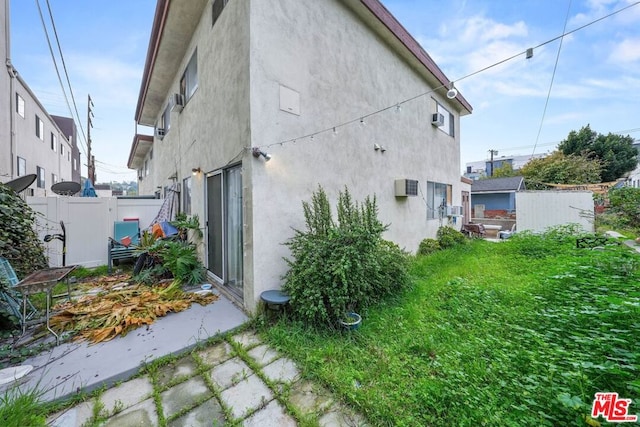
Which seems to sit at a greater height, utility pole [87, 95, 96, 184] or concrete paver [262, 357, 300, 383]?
utility pole [87, 95, 96, 184]

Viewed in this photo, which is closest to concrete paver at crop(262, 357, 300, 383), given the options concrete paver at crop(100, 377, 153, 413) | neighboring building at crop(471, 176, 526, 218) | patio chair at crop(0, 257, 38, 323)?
concrete paver at crop(100, 377, 153, 413)

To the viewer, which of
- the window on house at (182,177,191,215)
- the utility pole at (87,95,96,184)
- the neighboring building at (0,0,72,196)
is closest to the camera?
the window on house at (182,177,191,215)

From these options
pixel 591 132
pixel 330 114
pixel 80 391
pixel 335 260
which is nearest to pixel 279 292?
pixel 335 260

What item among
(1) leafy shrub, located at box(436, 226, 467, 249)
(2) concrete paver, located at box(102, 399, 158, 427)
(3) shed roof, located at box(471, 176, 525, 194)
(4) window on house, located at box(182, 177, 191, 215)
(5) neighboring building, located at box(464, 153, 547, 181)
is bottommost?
(2) concrete paver, located at box(102, 399, 158, 427)

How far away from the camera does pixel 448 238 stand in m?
8.19

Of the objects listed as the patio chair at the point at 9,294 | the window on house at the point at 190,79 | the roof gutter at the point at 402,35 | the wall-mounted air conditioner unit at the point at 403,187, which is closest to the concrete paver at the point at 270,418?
the patio chair at the point at 9,294

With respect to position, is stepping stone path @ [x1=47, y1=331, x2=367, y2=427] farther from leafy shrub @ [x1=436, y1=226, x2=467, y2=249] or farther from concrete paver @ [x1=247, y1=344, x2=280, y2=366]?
leafy shrub @ [x1=436, y1=226, x2=467, y2=249]

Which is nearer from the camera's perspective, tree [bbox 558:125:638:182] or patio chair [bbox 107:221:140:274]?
patio chair [bbox 107:221:140:274]

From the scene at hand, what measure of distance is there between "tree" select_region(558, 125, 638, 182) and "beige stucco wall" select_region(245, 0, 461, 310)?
77.6ft

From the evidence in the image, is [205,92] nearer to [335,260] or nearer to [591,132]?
[335,260]

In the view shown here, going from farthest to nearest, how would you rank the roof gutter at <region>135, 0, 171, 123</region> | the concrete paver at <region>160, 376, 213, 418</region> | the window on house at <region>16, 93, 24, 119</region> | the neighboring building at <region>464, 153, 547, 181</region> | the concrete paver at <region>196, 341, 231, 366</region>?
1. the neighboring building at <region>464, 153, 547, 181</region>
2. the window on house at <region>16, 93, 24, 119</region>
3. the roof gutter at <region>135, 0, 171, 123</region>
4. the concrete paver at <region>196, 341, 231, 366</region>
5. the concrete paver at <region>160, 376, 213, 418</region>

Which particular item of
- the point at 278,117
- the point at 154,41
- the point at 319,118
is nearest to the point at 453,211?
the point at 319,118

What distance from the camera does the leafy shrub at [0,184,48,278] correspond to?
11.5 feet

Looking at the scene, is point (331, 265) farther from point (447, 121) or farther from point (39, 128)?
point (39, 128)
